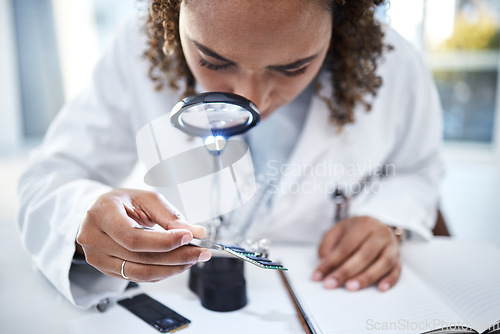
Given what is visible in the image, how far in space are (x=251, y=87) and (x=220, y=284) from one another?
322 millimetres

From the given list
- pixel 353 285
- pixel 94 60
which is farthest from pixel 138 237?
pixel 94 60

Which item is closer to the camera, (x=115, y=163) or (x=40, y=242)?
(x=40, y=242)

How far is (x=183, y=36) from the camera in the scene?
0.67 metres

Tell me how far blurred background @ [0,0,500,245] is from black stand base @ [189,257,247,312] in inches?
80.0

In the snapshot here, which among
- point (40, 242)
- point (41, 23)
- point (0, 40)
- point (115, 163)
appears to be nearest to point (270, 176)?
point (115, 163)

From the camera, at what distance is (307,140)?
971 millimetres

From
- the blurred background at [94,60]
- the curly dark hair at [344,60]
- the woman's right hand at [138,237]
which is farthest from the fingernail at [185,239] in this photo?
the blurred background at [94,60]

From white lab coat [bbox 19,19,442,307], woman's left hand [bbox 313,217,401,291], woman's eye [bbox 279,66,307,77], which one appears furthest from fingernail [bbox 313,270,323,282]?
woman's eye [bbox 279,66,307,77]

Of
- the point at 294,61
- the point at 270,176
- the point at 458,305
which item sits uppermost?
the point at 294,61

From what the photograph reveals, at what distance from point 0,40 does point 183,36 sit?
2.36 metres

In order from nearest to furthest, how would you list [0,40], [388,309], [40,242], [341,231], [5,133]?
[388,309], [40,242], [341,231], [0,40], [5,133]

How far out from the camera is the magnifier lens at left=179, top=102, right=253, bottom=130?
61 cm

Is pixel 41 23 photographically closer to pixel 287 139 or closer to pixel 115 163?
pixel 115 163

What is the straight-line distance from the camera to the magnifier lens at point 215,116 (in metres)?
0.61
